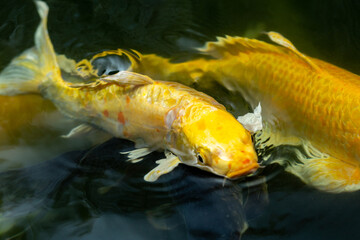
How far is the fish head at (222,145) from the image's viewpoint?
219 centimetres

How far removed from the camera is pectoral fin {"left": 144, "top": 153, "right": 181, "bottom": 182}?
7.94ft

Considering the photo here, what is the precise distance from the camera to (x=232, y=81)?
10.4 ft

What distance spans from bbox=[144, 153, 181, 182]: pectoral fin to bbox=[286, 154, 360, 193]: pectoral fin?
0.73m

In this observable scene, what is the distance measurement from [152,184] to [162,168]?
0.45ft

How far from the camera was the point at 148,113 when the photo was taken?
8.64ft

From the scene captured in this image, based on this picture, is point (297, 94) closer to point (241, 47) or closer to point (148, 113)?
point (241, 47)

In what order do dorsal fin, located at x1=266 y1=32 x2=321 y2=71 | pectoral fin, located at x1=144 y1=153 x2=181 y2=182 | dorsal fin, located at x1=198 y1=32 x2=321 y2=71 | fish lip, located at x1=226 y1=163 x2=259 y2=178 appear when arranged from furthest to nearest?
dorsal fin, located at x1=198 y1=32 x2=321 y2=71 → dorsal fin, located at x1=266 y1=32 x2=321 y2=71 → pectoral fin, located at x1=144 y1=153 x2=181 y2=182 → fish lip, located at x1=226 y1=163 x2=259 y2=178

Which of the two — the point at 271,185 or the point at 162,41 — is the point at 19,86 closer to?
the point at 162,41

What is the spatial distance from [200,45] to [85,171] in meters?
1.64

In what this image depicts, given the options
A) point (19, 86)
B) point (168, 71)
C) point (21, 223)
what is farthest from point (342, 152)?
point (19, 86)

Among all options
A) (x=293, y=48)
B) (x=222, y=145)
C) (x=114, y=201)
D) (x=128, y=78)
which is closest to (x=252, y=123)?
(x=222, y=145)

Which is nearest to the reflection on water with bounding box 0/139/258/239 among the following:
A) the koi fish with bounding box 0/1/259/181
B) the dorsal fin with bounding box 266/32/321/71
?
the koi fish with bounding box 0/1/259/181

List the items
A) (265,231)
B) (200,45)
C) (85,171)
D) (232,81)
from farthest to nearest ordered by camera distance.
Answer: (200,45) → (232,81) → (85,171) → (265,231)

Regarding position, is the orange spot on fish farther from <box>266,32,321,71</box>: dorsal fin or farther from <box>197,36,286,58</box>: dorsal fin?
<box>266,32,321,71</box>: dorsal fin
